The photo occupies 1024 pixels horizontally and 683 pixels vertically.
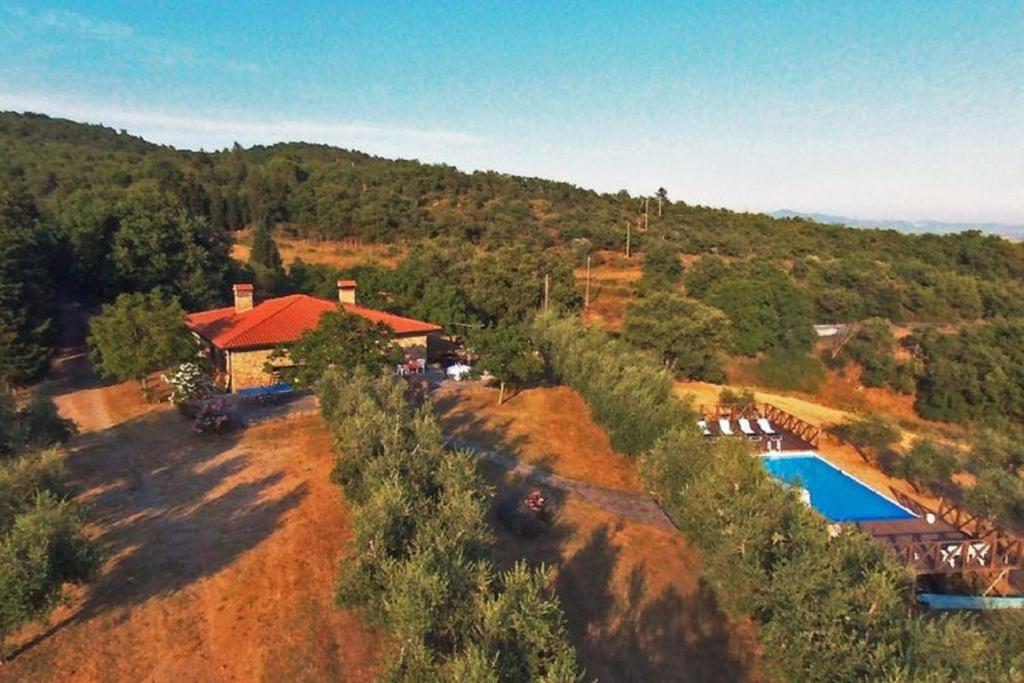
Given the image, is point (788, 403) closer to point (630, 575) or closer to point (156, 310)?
point (630, 575)

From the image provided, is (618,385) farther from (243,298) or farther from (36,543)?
(243,298)

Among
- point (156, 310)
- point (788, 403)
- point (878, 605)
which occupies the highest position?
point (156, 310)

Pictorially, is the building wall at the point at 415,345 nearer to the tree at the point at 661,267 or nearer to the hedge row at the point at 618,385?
the hedge row at the point at 618,385

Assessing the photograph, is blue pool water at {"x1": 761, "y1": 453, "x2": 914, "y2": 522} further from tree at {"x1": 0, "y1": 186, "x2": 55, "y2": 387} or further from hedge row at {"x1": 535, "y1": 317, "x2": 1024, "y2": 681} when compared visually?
tree at {"x1": 0, "y1": 186, "x2": 55, "y2": 387}

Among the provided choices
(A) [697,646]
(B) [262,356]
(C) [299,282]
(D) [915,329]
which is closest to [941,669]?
(A) [697,646]

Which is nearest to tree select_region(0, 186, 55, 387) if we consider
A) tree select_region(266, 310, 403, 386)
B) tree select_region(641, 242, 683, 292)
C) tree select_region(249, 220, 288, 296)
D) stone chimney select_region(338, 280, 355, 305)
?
tree select_region(266, 310, 403, 386)

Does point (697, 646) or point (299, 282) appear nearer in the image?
point (697, 646)
